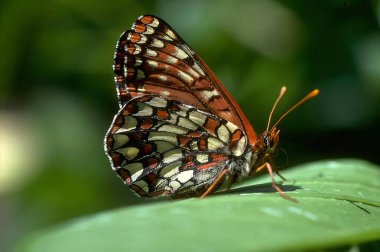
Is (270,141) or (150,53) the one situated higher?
(150,53)

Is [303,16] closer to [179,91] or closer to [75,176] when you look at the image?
[179,91]

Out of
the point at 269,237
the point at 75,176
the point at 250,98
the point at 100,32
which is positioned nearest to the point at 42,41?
the point at 100,32

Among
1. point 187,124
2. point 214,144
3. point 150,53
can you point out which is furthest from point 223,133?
point 150,53

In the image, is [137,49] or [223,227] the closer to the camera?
[223,227]

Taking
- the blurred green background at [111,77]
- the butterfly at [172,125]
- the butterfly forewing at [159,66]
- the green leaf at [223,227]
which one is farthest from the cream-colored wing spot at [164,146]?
the blurred green background at [111,77]

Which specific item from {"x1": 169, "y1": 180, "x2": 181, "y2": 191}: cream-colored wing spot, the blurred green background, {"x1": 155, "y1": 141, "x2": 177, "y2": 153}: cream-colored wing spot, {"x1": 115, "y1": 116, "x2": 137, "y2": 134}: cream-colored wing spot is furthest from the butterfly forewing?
the blurred green background

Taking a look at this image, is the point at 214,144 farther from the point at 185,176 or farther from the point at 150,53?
the point at 150,53

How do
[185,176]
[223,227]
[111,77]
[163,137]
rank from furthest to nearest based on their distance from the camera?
[111,77]
[163,137]
[185,176]
[223,227]

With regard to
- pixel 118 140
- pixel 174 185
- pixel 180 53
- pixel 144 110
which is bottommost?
pixel 174 185
